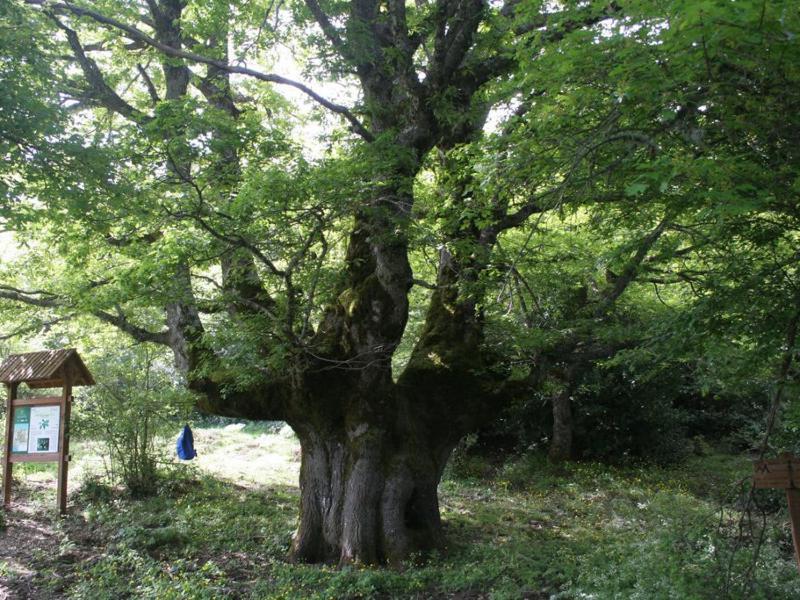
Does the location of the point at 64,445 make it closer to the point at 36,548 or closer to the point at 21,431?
the point at 21,431

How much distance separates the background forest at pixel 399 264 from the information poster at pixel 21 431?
3.92 feet

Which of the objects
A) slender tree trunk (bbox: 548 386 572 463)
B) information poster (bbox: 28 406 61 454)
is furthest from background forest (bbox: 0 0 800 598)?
slender tree trunk (bbox: 548 386 572 463)

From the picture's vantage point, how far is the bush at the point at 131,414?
1123 cm

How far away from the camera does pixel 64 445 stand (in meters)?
9.89

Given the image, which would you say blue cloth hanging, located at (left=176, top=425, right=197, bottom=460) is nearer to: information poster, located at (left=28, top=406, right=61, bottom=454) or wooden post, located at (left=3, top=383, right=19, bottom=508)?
information poster, located at (left=28, top=406, right=61, bottom=454)

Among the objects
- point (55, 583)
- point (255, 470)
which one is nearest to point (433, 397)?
point (55, 583)

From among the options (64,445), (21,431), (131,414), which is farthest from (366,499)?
(21,431)

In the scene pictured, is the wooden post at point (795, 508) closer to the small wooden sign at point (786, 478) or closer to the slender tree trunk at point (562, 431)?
the small wooden sign at point (786, 478)

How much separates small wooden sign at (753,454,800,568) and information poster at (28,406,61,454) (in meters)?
9.62

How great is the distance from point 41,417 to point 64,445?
689mm

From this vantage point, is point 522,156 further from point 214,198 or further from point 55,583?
point 55,583

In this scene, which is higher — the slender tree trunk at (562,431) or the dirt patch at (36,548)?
the slender tree trunk at (562,431)

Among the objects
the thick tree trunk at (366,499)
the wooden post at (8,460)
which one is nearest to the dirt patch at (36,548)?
the wooden post at (8,460)

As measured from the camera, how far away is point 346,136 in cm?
923
